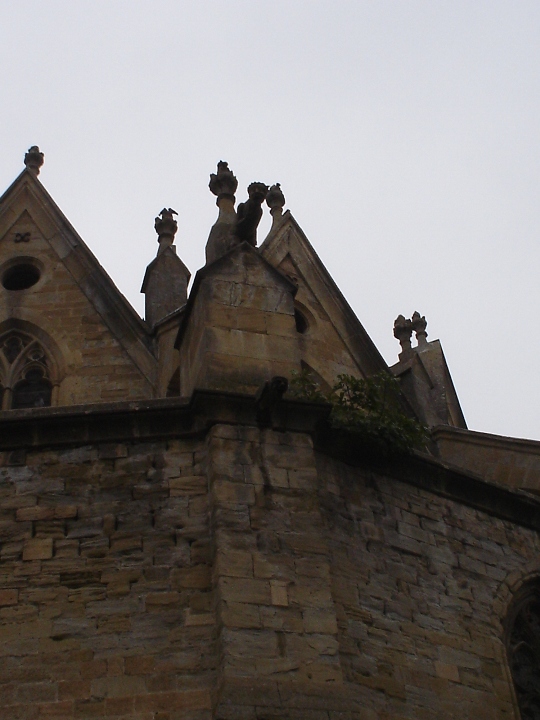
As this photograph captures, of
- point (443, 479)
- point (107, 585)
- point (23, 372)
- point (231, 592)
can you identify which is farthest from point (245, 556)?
point (23, 372)

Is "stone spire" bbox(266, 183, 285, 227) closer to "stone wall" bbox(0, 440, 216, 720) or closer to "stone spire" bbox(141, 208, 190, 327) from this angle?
"stone spire" bbox(141, 208, 190, 327)

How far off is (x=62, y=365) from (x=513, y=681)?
6055 mm

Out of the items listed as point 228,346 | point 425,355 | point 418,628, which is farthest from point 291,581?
point 425,355

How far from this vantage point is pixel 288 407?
948 centimetres

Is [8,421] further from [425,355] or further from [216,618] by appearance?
[425,355]

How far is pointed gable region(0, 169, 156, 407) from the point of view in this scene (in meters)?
13.1

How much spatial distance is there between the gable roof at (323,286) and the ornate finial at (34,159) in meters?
3.18

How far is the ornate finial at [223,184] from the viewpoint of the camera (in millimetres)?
12039

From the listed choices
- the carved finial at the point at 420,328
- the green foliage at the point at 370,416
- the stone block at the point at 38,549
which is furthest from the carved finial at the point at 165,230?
the stone block at the point at 38,549

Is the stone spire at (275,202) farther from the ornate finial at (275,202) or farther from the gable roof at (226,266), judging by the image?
the gable roof at (226,266)

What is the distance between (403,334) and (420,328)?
0.93 m

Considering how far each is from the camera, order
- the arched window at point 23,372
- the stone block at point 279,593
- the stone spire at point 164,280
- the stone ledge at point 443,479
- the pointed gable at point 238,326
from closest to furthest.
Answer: the stone block at point 279,593 < the pointed gable at point 238,326 < the stone ledge at point 443,479 < the arched window at point 23,372 < the stone spire at point 164,280

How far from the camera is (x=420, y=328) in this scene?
16.9m

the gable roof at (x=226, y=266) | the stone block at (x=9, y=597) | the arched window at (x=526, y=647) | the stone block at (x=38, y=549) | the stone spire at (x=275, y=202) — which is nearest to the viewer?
the stone block at (x=9, y=597)
